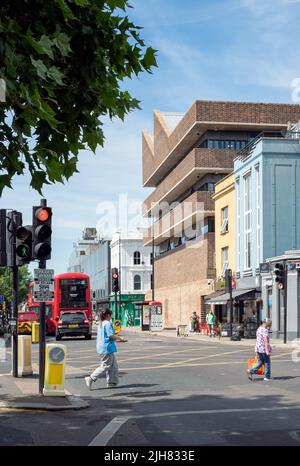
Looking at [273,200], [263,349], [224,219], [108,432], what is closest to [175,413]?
[108,432]

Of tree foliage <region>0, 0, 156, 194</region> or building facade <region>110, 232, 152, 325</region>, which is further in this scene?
building facade <region>110, 232, 152, 325</region>

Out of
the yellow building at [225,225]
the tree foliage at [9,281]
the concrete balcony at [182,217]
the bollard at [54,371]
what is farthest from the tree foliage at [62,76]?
the tree foliage at [9,281]

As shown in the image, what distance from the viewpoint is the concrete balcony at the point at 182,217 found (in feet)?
196

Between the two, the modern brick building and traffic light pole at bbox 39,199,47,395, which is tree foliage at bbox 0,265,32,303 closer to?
the modern brick building

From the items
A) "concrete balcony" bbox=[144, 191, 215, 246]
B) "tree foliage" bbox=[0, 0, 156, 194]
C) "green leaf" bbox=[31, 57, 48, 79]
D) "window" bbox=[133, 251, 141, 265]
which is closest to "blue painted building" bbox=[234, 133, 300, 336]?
"concrete balcony" bbox=[144, 191, 215, 246]

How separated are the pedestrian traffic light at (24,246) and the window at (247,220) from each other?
31.3 m

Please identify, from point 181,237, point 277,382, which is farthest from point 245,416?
point 181,237

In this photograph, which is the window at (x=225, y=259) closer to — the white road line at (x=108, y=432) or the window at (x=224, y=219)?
the window at (x=224, y=219)

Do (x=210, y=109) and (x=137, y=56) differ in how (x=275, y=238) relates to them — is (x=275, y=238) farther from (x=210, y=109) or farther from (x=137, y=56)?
(x=137, y=56)

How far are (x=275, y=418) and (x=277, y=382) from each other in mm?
5936

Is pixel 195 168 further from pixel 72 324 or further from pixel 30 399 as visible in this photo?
pixel 30 399

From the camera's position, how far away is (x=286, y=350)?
3006 cm

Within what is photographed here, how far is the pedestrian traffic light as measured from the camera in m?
15.8

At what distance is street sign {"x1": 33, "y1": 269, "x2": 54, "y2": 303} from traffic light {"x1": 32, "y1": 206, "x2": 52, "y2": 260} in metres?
0.63
